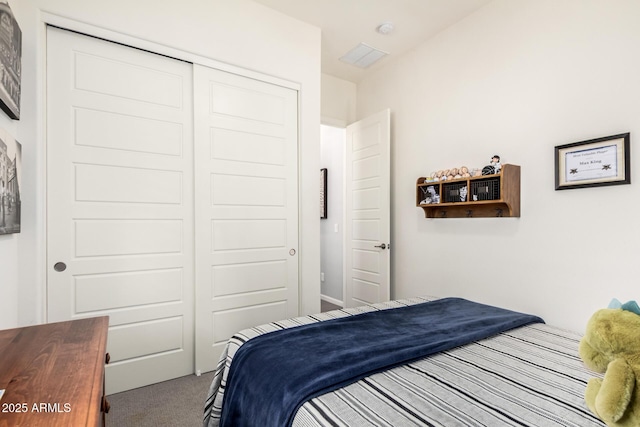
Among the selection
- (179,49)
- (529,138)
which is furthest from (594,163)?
(179,49)

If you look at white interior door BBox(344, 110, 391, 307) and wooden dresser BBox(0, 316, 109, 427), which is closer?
wooden dresser BBox(0, 316, 109, 427)

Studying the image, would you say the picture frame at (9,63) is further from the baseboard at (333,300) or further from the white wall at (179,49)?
the baseboard at (333,300)

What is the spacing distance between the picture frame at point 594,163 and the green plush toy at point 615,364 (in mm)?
1697

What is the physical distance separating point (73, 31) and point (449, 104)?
2.97 m

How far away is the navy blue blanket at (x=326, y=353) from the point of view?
3.81ft

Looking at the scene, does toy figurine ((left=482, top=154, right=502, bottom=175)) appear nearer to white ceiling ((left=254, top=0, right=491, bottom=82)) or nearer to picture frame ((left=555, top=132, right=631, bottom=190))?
picture frame ((left=555, top=132, right=631, bottom=190))

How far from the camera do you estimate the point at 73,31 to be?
2.13 m

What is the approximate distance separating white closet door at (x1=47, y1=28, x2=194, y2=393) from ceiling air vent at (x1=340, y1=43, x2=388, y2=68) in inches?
71.0

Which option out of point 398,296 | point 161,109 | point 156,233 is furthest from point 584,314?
point 161,109

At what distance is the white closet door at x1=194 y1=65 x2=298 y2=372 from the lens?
258 cm

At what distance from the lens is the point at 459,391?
1138mm

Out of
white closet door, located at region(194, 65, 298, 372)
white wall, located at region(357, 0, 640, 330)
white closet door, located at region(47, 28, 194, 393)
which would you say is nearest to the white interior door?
→ white wall, located at region(357, 0, 640, 330)

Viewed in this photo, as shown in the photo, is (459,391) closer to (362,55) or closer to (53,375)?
(53,375)

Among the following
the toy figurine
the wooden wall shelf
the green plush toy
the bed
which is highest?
the toy figurine
